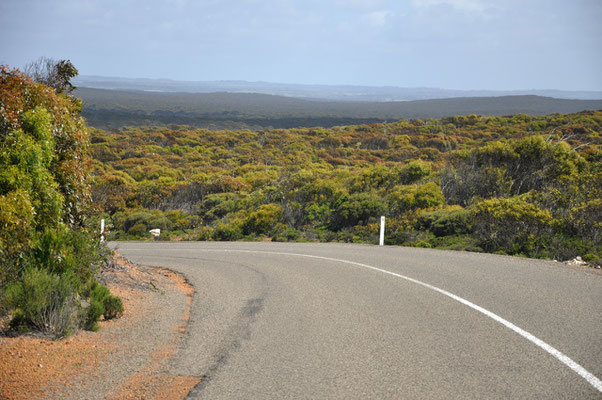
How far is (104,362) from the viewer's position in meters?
5.52

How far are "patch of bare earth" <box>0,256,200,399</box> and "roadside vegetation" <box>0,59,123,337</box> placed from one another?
12.0 inches

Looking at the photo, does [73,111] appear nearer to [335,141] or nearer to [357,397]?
[357,397]

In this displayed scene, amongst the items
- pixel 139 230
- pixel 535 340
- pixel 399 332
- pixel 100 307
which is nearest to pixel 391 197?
pixel 139 230

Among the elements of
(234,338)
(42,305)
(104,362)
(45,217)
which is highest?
(45,217)

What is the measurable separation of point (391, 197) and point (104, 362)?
1803cm

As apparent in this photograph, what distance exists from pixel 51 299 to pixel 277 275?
5.53 m

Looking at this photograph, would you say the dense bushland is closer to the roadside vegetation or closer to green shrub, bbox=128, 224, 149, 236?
green shrub, bbox=128, 224, 149, 236

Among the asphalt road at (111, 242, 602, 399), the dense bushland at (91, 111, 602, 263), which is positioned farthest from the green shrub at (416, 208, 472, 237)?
the asphalt road at (111, 242, 602, 399)

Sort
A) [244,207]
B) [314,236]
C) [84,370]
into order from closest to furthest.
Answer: [84,370]
[314,236]
[244,207]

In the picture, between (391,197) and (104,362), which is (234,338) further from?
(391,197)

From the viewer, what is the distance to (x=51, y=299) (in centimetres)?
631

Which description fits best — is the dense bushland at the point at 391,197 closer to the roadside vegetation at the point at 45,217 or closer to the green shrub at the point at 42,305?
the roadside vegetation at the point at 45,217

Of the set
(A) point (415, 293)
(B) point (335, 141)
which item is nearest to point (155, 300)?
(A) point (415, 293)

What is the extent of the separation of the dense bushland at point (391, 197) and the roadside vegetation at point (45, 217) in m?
1.43
